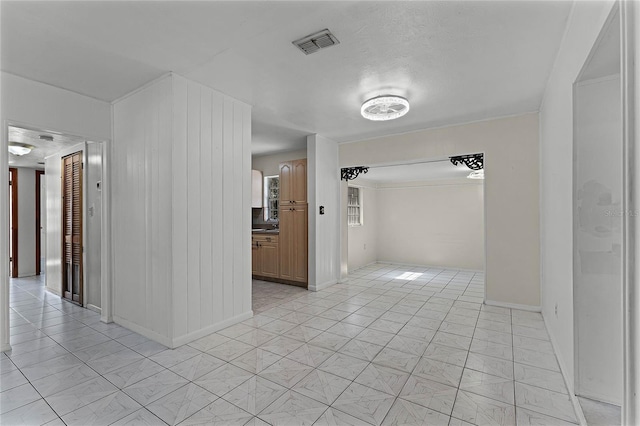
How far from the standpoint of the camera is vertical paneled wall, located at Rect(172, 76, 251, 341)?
2.87 meters

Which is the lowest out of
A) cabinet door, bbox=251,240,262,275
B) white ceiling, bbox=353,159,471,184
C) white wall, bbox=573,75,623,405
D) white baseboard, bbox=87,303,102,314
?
white baseboard, bbox=87,303,102,314

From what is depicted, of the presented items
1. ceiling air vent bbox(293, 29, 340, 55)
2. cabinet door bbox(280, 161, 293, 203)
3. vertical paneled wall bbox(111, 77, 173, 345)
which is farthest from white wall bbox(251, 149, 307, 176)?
ceiling air vent bbox(293, 29, 340, 55)

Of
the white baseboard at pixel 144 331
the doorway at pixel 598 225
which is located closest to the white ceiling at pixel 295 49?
the doorway at pixel 598 225

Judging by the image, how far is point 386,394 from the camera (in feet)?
6.68

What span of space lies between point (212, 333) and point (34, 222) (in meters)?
5.80

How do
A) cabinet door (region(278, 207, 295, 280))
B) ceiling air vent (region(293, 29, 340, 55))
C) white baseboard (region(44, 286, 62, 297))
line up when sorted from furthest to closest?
cabinet door (region(278, 207, 295, 280)), white baseboard (region(44, 286, 62, 297)), ceiling air vent (region(293, 29, 340, 55))

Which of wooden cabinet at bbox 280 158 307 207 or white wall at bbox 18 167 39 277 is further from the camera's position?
white wall at bbox 18 167 39 277

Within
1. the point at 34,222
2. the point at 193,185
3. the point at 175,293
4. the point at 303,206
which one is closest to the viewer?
the point at 175,293

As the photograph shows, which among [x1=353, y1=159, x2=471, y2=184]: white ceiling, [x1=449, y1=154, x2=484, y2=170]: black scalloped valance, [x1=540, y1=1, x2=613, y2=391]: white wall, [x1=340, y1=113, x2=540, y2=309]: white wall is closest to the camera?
[x1=540, y1=1, x2=613, y2=391]: white wall

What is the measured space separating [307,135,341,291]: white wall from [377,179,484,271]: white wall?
9.96 ft

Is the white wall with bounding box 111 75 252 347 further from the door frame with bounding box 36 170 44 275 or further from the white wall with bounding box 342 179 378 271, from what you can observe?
the door frame with bounding box 36 170 44 275

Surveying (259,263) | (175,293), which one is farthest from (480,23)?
(259,263)

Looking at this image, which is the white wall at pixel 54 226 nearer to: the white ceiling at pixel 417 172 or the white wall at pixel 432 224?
the white ceiling at pixel 417 172

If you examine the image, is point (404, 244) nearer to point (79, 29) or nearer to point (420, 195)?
point (420, 195)
